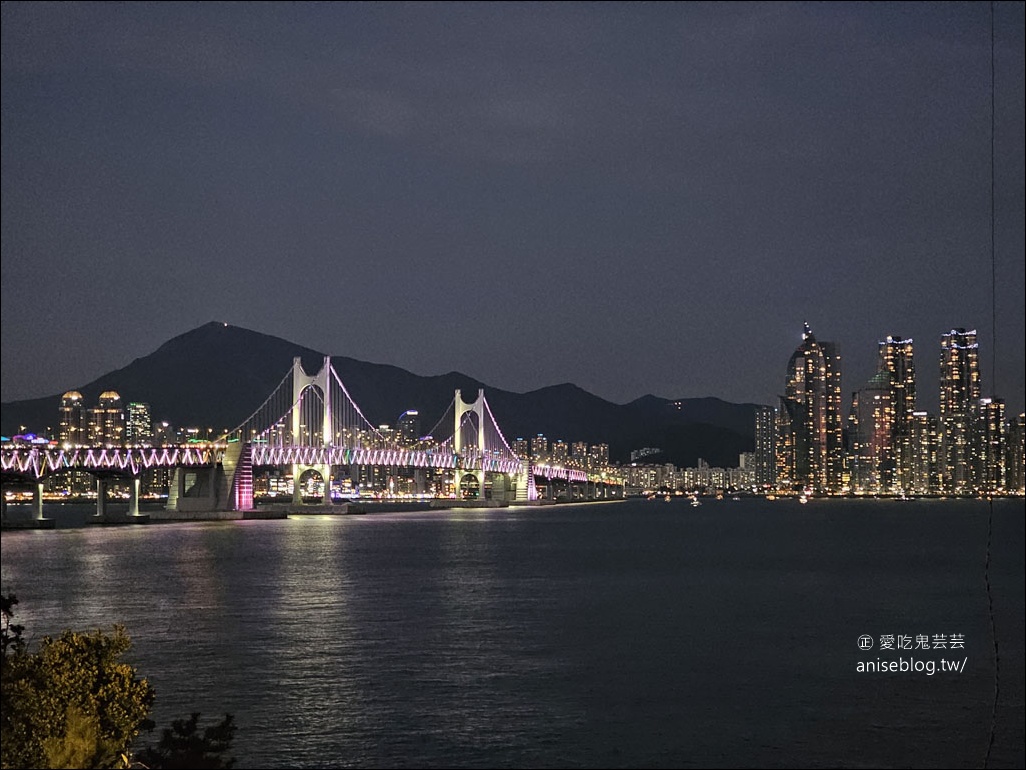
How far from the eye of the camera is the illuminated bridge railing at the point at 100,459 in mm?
72188

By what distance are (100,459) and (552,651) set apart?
5899 centimetres

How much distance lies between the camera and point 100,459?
76.7m

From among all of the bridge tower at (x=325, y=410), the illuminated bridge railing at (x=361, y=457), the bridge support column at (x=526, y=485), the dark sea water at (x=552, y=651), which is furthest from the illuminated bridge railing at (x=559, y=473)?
the dark sea water at (x=552, y=651)

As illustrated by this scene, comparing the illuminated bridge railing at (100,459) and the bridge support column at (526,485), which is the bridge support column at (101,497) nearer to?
the illuminated bridge railing at (100,459)

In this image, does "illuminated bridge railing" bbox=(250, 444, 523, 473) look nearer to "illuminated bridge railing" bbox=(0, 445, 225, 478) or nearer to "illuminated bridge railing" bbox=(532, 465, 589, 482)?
"illuminated bridge railing" bbox=(0, 445, 225, 478)

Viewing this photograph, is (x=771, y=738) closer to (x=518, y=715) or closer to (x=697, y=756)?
(x=697, y=756)

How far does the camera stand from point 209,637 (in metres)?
24.9

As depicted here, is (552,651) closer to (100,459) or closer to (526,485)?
(100,459)

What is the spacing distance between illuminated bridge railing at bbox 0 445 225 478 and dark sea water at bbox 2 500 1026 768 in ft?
70.1

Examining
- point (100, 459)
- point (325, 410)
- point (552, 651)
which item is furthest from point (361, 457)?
point (552, 651)

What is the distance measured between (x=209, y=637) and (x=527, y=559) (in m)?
25.2

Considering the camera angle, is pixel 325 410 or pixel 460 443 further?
pixel 460 443

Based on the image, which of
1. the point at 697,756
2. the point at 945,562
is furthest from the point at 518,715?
the point at 945,562

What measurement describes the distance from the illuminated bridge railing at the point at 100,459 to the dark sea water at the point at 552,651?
21.4 meters
